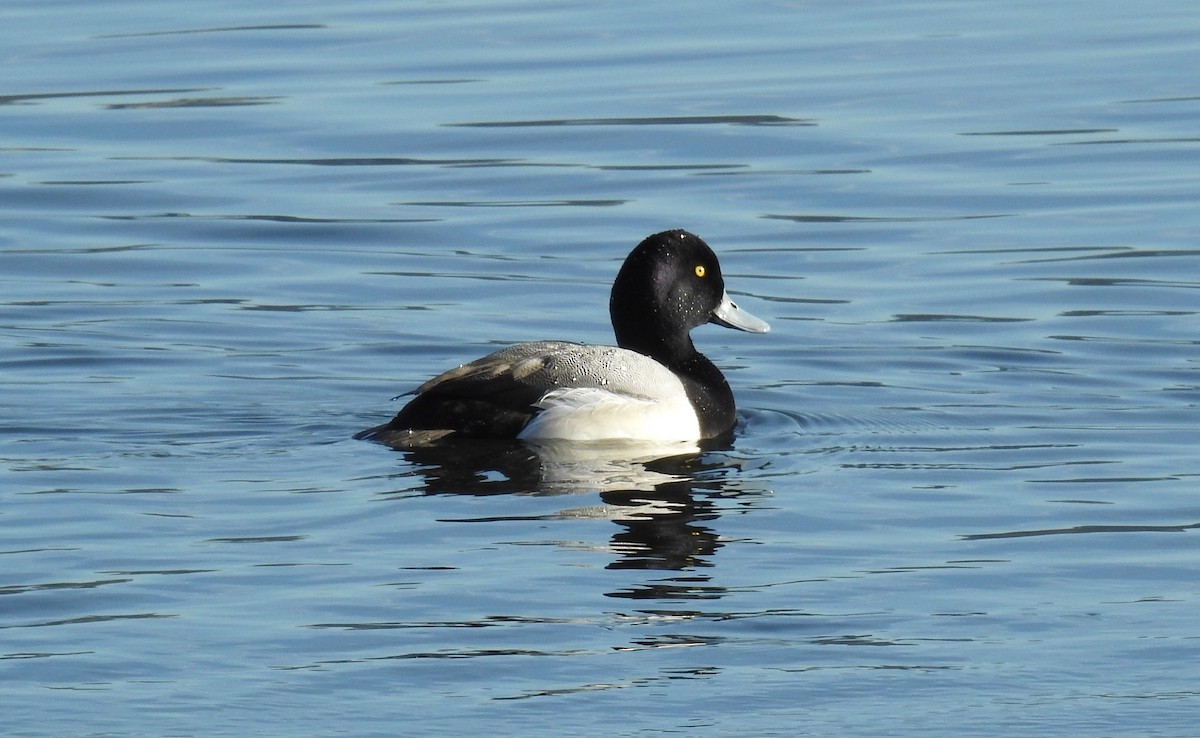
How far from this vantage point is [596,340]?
13.1m

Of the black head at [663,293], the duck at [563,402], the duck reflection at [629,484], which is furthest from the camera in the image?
the black head at [663,293]

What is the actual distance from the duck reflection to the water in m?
0.03

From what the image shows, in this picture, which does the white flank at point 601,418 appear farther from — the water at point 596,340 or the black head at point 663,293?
the black head at point 663,293

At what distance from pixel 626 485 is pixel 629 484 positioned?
0.09 ft

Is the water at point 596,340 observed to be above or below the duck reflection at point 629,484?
above

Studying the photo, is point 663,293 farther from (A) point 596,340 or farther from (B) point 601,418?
(A) point 596,340

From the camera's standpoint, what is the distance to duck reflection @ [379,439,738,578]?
8680 mm

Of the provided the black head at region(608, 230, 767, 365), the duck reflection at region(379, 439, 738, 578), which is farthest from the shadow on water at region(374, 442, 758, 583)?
the black head at region(608, 230, 767, 365)

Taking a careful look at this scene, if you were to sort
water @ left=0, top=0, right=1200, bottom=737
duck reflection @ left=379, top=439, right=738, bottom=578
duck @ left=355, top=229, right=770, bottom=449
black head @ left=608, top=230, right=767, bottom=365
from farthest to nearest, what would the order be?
1. black head @ left=608, top=230, right=767, bottom=365
2. duck @ left=355, top=229, right=770, bottom=449
3. duck reflection @ left=379, top=439, right=738, bottom=578
4. water @ left=0, top=0, right=1200, bottom=737

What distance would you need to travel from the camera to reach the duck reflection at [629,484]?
342 inches

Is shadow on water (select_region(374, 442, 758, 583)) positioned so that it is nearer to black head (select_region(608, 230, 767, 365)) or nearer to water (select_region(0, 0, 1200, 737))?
water (select_region(0, 0, 1200, 737))

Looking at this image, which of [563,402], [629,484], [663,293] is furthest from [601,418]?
[663,293]

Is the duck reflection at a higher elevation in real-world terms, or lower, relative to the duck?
lower

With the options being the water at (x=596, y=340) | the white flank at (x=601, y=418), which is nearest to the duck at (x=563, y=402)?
the white flank at (x=601, y=418)
